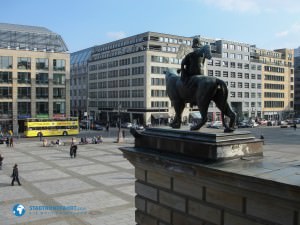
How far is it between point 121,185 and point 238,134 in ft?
56.4

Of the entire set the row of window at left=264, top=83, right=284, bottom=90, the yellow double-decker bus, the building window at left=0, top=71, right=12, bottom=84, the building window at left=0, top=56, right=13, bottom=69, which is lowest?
the yellow double-decker bus

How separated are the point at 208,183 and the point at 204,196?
0.39 metres

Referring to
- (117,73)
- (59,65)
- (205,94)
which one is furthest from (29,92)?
(205,94)

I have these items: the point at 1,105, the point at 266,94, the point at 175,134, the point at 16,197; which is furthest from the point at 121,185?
the point at 266,94

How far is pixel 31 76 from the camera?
79812 millimetres

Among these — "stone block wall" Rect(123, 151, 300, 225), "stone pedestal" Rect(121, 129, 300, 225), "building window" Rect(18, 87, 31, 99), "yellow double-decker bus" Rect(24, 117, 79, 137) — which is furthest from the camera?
"building window" Rect(18, 87, 31, 99)

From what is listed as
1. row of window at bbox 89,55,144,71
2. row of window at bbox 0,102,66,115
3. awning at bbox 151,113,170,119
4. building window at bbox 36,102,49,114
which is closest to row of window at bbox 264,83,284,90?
awning at bbox 151,113,170,119

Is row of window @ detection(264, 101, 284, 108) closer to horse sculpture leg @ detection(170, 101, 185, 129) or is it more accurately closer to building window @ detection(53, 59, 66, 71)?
building window @ detection(53, 59, 66, 71)

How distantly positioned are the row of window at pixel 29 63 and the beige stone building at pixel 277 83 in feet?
236

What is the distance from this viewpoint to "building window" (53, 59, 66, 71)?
82738 millimetres

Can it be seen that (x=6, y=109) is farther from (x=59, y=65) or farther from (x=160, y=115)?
(x=160, y=115)

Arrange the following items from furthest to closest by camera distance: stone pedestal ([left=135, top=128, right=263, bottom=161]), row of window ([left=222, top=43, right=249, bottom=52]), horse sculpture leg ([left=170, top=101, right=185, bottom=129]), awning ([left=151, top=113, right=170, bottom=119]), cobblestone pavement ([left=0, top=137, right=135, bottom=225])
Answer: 1. row of window ([left=222, top=43, right=249, bottom=52])
2. awning ([left=151, top=113, right=170, bottom=119])
3. cobblestone pavement ([left=0, top=137, right=135, bottom=225])
4. horse sculpture leg ([left=170, top=101, right=185, bottom=129])
5. stone pedestal ([left=135, top=128, right=263, bottom=161])

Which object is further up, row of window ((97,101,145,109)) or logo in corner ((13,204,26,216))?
row of window ((97,101,145,109))

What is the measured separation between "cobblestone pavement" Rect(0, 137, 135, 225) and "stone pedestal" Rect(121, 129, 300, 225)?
7820 mm
